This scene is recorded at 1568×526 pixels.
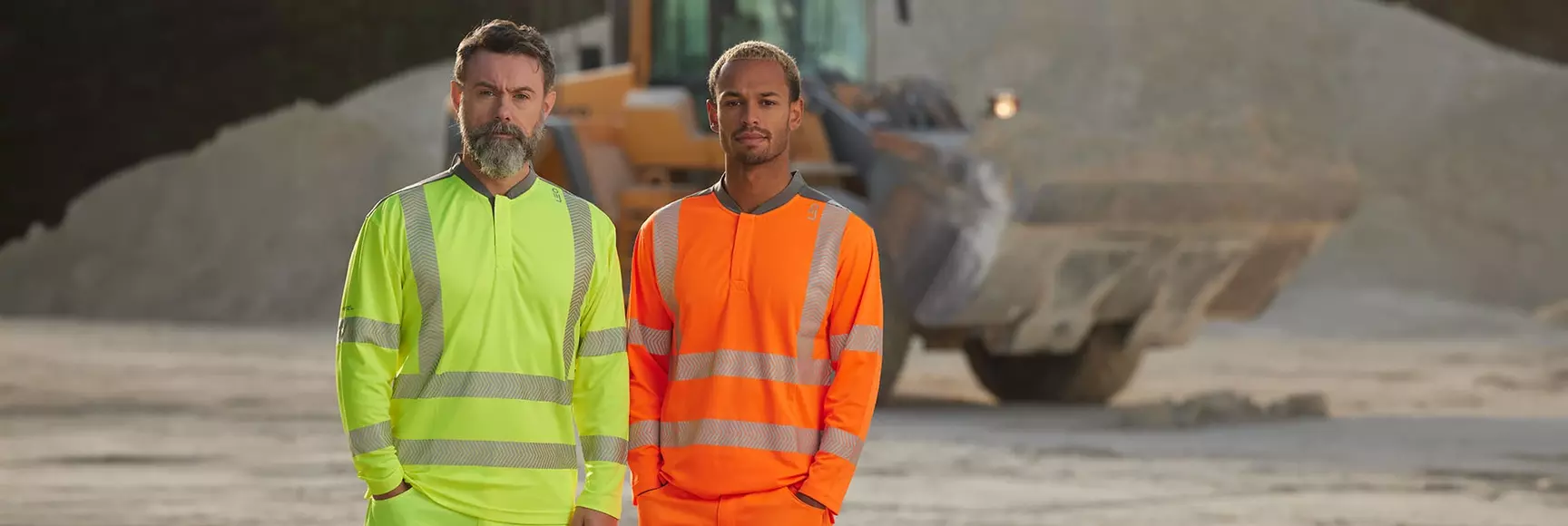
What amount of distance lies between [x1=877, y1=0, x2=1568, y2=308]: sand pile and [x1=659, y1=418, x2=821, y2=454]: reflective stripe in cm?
2213

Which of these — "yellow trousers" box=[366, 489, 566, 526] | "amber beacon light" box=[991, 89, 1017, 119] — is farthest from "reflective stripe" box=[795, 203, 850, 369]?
"amber beacon light" box=[991, 89, 1017, 119]

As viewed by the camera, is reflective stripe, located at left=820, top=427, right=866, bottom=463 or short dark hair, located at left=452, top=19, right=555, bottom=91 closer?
short dark hair, located at left=452, top=19, right=555, bottom=91

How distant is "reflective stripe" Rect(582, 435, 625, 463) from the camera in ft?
10.9

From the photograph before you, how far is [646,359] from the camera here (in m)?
3.67

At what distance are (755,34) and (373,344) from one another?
9550 mm

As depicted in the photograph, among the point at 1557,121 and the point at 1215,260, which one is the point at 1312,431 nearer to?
the point at 1215,260

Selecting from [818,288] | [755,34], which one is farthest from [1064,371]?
[818,288]

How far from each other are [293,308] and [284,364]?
34.1 ft

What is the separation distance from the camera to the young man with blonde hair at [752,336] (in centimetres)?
359

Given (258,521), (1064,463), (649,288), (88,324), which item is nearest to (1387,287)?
(88,324)

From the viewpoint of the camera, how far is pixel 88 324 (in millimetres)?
23547

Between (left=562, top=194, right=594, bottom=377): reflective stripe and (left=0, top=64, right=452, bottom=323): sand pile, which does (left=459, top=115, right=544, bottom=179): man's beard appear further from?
(left=0, top=64, right=452, bottom=323): sand pile

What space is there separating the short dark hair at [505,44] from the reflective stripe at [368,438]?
54cm

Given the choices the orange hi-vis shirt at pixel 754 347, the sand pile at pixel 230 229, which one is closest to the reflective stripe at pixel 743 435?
the orange hi-vis shirt at pixel 754 347
